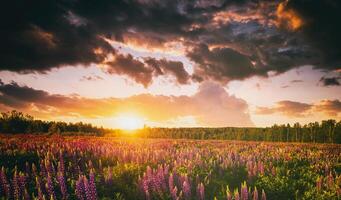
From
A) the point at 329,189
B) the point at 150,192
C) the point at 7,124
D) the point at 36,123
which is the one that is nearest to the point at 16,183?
the point at 150,192

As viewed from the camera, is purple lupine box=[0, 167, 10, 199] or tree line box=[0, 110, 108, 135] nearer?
purple lupine box=[0, 167, 10, 199]

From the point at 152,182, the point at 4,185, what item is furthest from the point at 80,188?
the point at 152,182

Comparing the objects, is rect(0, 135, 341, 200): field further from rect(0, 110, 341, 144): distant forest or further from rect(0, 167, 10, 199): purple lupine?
rect(0, 110, 341, 144): distant forest

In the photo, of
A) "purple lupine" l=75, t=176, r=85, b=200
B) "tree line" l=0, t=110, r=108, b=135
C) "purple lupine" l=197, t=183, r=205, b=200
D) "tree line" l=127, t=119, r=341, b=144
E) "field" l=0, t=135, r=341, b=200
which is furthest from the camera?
"tree line" l=127, t=119, r=341, b=144

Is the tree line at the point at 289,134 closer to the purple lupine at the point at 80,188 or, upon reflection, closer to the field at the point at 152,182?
the field at the point at 152,182

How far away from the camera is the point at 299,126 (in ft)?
240

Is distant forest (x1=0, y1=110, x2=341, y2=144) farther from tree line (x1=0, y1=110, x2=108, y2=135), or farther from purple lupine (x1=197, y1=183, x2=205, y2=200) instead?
purple lupine (x1=197, y1=183, x2=205, y2=200)

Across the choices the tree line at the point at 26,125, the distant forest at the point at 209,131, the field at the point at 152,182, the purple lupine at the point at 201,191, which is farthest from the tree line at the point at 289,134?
the purple lupine at the point at 201,191

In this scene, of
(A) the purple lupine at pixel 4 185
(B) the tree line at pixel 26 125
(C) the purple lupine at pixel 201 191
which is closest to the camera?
(A) the purple lupine at pixel 4 185

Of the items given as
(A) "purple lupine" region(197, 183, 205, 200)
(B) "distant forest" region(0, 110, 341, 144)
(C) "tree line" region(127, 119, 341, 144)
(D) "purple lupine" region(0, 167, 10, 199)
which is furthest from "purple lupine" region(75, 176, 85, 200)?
(C) "tree line" region(127, 119, 341, 144)

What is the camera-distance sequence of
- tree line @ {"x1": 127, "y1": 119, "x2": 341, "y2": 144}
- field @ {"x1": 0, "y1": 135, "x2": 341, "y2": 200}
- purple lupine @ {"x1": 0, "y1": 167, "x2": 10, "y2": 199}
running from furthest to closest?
tree line @ {"x1": 127, "y1": 119, "x2": 341, "y2": 144} → field @ {"x1": 0, "y1": 135, "x2": 341, "y2": 200} → purple lupine @ {"x1": 0, "y1": 167, "x2": 10, "y2": 199}

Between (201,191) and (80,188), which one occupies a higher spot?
(80,188)

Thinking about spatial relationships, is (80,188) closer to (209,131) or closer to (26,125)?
(26,125)

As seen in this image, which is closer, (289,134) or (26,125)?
(26,125)
